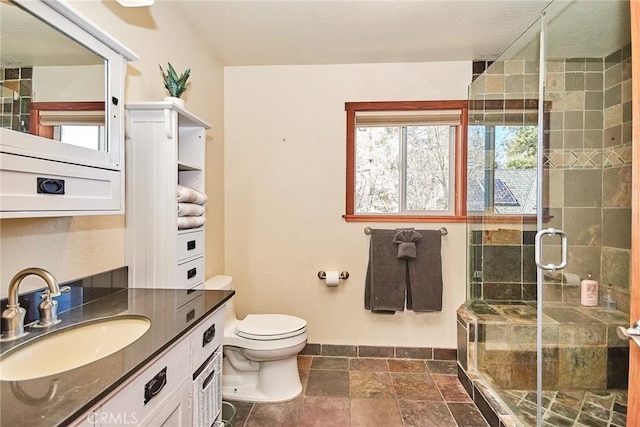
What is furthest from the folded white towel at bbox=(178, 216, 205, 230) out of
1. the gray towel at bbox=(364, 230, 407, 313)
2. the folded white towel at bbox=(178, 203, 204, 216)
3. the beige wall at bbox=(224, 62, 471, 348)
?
the gray towel at bbox=(364, 230, 407, 313)

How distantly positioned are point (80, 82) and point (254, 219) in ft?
5.43

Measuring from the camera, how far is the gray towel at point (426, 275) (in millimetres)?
2471

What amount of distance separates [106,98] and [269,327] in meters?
1.52

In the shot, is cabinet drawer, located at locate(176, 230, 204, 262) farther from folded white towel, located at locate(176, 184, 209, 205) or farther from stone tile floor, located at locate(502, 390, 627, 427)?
stone tile floor, located at locate(502, 390, 627, 427)

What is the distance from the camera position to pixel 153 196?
1.46 meters

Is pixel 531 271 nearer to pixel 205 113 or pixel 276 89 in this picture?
pixel 276 89

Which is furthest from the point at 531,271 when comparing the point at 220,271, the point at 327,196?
the point at 220,271

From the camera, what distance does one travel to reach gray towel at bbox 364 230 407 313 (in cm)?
249

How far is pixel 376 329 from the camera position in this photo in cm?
262

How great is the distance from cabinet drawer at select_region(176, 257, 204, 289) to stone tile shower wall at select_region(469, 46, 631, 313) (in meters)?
1.98

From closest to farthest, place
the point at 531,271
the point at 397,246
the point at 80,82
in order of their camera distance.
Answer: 1. the point at 80,82
2. the point at 531,271
3. the point at 397,246

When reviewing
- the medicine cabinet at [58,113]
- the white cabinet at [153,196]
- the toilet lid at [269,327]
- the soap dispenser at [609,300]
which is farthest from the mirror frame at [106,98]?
the soap dispenser at [609,300]

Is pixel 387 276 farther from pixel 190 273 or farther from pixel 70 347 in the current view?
pixel 70 347

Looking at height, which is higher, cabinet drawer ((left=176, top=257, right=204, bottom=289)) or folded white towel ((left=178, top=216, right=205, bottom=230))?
folded white towel ((left=178, top=216, right=205, bottom=230))
